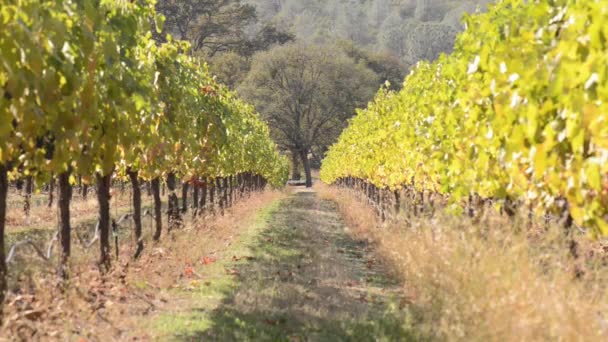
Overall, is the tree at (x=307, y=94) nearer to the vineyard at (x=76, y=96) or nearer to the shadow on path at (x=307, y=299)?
the shadow on path at (x=307, y=299)

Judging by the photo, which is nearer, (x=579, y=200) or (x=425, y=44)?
(x=579, y=200)

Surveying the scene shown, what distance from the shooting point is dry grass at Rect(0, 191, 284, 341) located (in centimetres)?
645

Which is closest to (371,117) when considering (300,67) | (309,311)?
(309,311)

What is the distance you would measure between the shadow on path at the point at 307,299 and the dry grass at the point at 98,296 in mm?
696

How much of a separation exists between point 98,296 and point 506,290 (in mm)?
4732

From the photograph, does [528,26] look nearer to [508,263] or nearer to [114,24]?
[508,263]

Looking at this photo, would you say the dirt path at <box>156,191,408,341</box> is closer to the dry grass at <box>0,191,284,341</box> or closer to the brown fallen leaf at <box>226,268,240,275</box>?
the brown fallen leaf at <box>226,268,240,275</box>

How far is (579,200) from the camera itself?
5004 mm

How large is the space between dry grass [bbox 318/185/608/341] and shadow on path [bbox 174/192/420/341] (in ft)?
1.76

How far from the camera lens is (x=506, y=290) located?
6223 millimetres

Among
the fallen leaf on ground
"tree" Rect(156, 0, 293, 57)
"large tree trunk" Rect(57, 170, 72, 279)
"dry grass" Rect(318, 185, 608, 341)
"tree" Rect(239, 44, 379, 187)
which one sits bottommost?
the fallen leaf on ground

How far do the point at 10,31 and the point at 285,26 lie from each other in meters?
128

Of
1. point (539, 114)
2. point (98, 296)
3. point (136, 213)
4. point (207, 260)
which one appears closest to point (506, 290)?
point (539, 114)

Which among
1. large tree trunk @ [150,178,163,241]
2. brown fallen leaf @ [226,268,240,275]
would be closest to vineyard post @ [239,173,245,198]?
large tree trunk @ [150,178,163,241]
